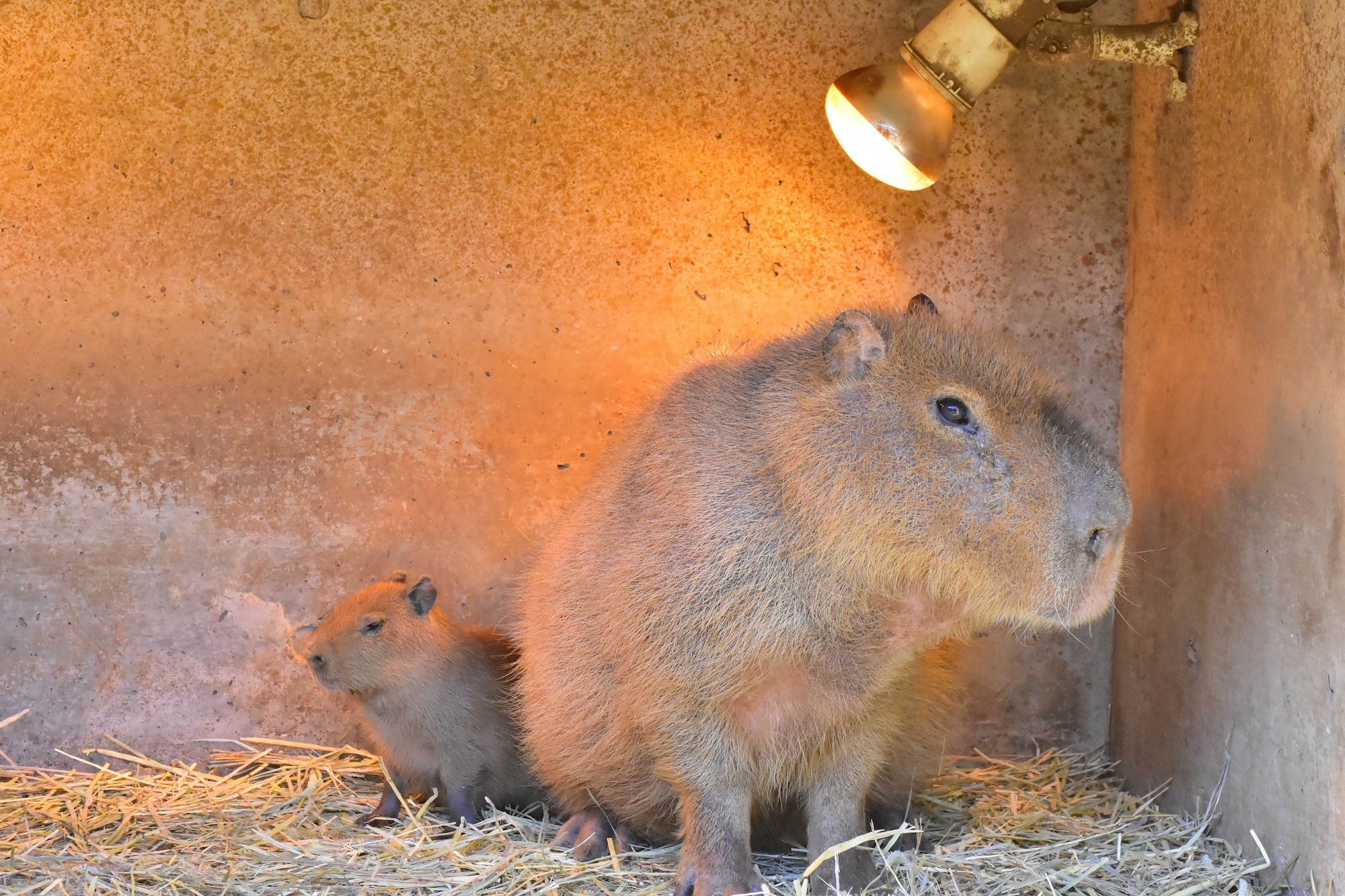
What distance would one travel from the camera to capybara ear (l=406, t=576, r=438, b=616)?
354 cm

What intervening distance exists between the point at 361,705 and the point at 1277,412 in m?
2.46

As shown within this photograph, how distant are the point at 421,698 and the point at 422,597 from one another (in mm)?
274

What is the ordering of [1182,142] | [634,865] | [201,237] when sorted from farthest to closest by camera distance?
1. [201,237]
2. [1182,142]
3. [634,865]

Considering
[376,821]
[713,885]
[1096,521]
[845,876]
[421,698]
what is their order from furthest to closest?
1. [421,698]
2. [376,821]
3. [845,876]
4. [713,885]
5. [1096,521]

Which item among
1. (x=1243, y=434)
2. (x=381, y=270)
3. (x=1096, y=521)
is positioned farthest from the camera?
(x=381, y=270)

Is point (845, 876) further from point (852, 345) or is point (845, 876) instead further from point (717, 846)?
point (852, 345)

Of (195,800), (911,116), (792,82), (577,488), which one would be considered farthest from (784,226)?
(195,800)

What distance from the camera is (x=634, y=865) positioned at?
311 cm

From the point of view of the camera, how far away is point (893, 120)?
123 inches

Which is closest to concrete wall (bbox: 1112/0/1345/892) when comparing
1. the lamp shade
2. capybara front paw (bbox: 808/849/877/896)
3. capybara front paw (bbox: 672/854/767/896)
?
the lamp shade

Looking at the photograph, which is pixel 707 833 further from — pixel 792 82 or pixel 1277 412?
pixel 792 82

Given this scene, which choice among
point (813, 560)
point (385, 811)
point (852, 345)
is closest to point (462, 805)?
point (385, 811)

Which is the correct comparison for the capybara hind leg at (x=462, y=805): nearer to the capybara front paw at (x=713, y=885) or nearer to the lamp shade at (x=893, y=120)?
the capybara front paw at (x=713, y=885)

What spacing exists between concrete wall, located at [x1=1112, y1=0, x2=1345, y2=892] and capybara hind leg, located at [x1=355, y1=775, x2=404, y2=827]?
2.03 meters
